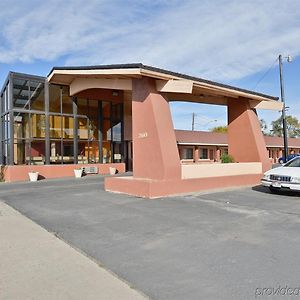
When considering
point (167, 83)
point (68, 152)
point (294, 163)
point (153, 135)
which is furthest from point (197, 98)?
point (68, 152)

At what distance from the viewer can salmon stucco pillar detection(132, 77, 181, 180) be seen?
11617 mm

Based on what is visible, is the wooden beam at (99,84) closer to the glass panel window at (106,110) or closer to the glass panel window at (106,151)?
the glass panel window at (106,110)

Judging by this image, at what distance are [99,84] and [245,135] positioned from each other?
7029 mm

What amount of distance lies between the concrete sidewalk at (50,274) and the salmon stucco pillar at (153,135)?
229 inches

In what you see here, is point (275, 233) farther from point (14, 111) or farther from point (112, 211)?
point (14, 111)

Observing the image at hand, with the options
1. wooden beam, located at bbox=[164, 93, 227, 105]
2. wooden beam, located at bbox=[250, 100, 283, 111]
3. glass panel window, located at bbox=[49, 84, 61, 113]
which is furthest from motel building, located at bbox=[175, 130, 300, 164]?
wooden beam, located at bbox=[250, 100, 283, 111]

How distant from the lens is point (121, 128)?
25172mm

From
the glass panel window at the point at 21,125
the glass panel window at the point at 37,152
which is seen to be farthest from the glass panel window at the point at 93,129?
the glass panel window at the point at 21,125

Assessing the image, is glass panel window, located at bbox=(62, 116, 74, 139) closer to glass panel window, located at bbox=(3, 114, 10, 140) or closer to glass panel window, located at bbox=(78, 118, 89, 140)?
glass panel window, located at bbox=(78, 118, 89, 140)

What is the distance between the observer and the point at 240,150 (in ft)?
52.4

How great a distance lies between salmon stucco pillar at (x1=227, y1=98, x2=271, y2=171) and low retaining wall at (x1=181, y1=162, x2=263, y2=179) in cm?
57

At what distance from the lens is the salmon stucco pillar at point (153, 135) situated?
11.6 m

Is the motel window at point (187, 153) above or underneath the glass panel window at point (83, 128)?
underneath

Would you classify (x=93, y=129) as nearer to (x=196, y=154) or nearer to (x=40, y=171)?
(x=40, y=171)
